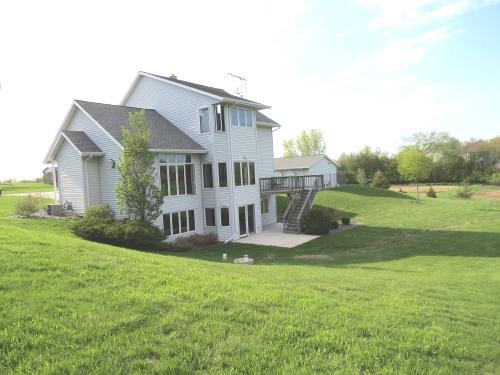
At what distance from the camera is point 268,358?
15.8ft

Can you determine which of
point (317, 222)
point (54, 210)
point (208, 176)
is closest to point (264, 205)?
point (317, 222)

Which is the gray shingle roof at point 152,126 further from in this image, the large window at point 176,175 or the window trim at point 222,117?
the window trim at point 222,117

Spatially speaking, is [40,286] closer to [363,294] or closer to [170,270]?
[170,270]

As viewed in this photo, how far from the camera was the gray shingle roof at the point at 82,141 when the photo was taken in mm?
21562

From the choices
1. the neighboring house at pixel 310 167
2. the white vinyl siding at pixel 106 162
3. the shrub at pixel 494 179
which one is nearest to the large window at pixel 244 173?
the white vinyl siding at pixel 106 162

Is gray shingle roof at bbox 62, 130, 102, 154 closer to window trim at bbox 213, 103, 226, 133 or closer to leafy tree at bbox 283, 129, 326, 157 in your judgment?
window trim at bbox 213, 103, 226, 133

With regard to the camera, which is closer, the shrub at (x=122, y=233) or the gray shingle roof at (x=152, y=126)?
the shrub at (x=122, y=233)

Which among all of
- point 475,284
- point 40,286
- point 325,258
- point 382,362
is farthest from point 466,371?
point 325,258

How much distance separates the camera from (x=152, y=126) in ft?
79.8

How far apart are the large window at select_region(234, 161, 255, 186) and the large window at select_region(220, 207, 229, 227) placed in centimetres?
179

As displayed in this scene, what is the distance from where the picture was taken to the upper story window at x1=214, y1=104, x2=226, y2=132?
24.2m

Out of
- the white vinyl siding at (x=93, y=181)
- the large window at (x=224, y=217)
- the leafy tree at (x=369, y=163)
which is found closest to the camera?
the white vinyl siding at (x=93, y=181)

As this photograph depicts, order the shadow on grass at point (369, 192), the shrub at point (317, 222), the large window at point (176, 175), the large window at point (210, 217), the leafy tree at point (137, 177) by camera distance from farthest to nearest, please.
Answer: the shadow on grass at point (369, 192) → the shrub at point (317, 222) → the large window at point (210, 217) → the large window at point (176, 175) → the leafy tree at point (137, 177)

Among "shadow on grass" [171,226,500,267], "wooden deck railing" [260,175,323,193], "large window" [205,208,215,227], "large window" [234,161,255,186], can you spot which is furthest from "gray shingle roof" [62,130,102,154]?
"wooden deck railing" [260,175,323,193]
